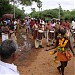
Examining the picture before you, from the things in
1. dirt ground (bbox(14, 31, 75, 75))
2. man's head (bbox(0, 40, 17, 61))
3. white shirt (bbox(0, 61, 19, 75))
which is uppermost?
man's head (bbox(0, 40, 17, 61))

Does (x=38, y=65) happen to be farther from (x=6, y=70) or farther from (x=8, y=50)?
(x=6, y=70)

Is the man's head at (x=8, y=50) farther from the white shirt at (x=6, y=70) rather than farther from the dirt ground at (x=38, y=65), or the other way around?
the dirt ground at (x=38, y=65)

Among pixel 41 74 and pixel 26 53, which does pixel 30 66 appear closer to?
pixel 41 74

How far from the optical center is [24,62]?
10.5m

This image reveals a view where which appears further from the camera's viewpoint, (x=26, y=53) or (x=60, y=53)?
(x=26, y=53)

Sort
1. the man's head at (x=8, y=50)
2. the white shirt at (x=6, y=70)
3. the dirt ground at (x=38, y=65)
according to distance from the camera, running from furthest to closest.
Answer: the dirt ground at (x=38, y=65) < the man's head at (x=8, y=50) < the white shirt at (x=6, y=70)

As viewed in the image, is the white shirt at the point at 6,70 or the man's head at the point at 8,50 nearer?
the white shirt at the point at 6,70

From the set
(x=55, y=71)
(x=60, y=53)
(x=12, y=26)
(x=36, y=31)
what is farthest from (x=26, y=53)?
(x=12, y=26)

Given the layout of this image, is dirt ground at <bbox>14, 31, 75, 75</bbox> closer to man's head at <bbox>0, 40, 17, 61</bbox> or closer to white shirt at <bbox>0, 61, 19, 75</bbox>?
man's head at <bbox>0, 40, 17, 61</bbox>

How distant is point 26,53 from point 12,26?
25.9 ft

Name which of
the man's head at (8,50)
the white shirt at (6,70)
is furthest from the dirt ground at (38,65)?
the white shirt at (6,70)

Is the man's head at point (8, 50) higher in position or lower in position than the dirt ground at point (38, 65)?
higher

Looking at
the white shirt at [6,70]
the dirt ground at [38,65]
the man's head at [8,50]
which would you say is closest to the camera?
the white shirt at [6,70]

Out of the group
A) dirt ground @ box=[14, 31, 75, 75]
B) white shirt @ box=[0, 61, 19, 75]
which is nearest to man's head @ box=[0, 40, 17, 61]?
white shirt @ box=[0, 61, 19, 75]
